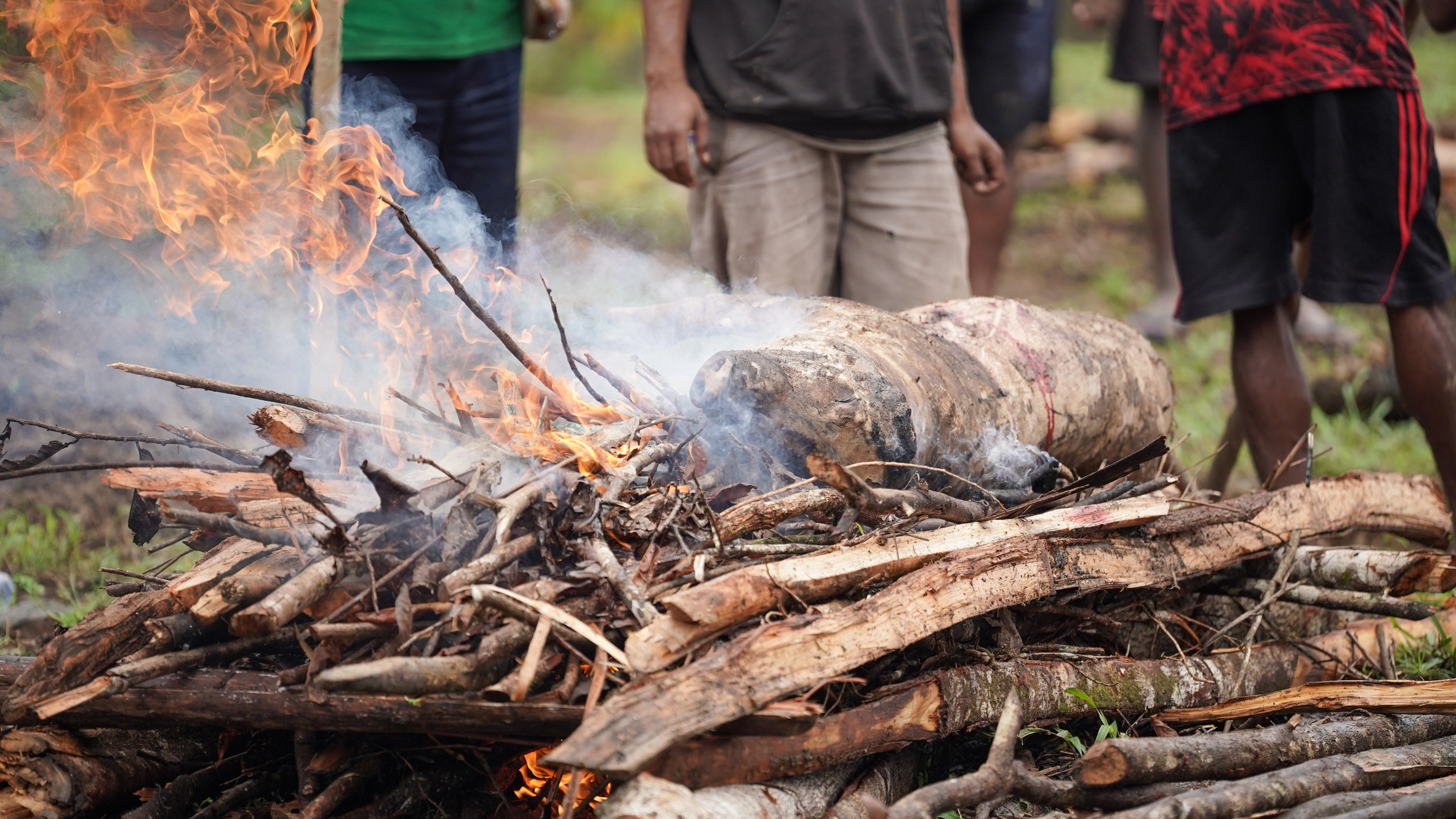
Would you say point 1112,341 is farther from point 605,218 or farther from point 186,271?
point 605,218

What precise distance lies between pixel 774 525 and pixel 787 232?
206cm

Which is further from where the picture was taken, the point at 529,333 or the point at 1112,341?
the point at 1112,341

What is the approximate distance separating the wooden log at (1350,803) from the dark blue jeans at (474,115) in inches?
129

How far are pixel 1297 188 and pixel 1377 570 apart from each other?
59.1 inches

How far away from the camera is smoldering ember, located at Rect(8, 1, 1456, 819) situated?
2186 mm

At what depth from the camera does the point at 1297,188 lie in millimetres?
3979

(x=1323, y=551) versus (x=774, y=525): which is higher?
(x=774, y=525)

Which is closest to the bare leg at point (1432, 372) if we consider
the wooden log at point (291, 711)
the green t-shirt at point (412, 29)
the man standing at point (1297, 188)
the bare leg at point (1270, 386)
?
the man standing at point (1297, 188)

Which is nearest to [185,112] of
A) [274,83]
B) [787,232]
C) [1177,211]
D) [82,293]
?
[274,83]

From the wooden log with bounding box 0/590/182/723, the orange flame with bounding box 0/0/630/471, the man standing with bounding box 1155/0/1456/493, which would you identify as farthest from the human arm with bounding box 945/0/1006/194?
the wooden log with bounding box 0/590/182/723

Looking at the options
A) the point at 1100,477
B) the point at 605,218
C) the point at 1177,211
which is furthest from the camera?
the point at 605,218

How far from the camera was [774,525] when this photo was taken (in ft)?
8.44

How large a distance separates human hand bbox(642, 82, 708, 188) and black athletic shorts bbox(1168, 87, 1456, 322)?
68.2 inches

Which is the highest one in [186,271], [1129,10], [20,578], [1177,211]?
[1129,10]
